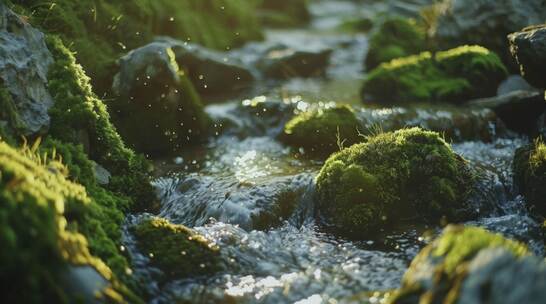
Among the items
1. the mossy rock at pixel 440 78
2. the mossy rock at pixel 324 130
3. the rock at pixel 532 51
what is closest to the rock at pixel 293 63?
the mossy rock at pixel 440 78

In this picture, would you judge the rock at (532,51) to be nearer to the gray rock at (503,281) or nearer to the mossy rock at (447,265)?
the mossy rock at (447,265)

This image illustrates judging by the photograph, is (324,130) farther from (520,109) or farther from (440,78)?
(440,78)

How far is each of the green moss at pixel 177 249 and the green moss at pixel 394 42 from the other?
15253 mm

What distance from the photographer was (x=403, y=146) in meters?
8.98

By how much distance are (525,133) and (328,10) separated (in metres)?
27.7

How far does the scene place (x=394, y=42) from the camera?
2134 centimetres

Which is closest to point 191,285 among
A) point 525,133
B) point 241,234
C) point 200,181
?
point 241,234

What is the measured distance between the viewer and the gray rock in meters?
4.14

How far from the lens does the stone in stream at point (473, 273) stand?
13.8 ft

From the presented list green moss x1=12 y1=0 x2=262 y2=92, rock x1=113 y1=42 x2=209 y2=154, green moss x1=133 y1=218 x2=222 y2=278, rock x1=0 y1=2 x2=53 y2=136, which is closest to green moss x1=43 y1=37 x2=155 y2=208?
rock x1=0 y1=2 x2=53 y2=136

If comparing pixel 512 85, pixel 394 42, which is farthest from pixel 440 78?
pixel 394 42

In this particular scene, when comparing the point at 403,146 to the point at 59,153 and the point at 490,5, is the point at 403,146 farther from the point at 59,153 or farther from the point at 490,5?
the point at 490,5

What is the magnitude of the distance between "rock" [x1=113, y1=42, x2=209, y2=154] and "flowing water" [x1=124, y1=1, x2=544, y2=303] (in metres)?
0.59

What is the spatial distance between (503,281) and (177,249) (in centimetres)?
409
